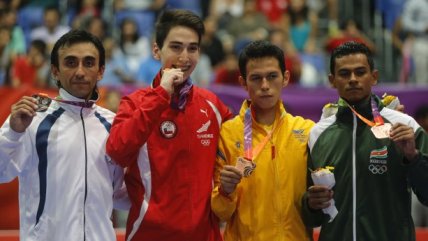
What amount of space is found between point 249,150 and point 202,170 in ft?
1.01

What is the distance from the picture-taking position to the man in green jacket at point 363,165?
4699mm

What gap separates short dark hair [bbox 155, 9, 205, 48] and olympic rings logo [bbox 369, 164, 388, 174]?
1302 mm

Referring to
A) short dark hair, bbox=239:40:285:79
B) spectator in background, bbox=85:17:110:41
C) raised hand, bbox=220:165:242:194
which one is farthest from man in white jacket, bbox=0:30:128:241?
spectator in background, bbox=85:17:110:41

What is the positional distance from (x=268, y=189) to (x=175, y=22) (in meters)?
1.15

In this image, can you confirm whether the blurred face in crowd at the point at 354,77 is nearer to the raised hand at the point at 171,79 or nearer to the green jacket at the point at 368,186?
the green jacket at the point at 368,186

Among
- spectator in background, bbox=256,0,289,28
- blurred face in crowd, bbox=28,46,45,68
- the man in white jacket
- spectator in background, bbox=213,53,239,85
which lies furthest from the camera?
spectator in background, bbox=256,0,289,28

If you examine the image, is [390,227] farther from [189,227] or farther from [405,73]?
[405,73]

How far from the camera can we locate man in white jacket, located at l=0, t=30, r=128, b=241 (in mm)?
4637

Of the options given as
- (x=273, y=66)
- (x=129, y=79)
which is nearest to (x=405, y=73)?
(x=129, y=79)

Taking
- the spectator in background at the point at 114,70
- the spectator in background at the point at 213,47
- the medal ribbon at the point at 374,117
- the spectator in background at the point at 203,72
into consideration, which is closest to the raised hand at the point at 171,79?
the medal ribbon at the point at 374,117

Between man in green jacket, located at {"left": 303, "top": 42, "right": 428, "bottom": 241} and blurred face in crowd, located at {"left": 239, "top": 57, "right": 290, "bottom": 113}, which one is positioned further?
blurred face in crowd, located at {"left": 239, "top": 57, "right": 290, "bottom": 113}

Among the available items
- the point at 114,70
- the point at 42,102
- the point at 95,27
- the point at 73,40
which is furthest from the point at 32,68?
the point at 42,102

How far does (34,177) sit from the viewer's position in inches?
185

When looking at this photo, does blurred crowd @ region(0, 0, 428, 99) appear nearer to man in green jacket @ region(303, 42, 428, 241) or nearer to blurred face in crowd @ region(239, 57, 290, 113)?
blurred face in crowd @ region(239, 57, 290, 113)
